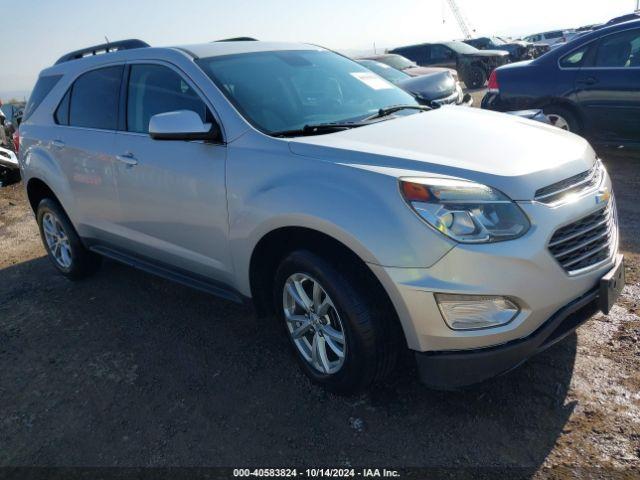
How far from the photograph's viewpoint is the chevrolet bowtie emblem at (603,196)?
252 cm

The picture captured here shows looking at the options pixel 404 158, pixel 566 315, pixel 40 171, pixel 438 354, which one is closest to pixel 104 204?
pixel 40 171

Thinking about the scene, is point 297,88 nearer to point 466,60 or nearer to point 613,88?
point 613,88

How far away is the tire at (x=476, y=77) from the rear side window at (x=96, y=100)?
14850 millimetres

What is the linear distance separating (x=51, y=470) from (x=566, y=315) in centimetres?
→ 244

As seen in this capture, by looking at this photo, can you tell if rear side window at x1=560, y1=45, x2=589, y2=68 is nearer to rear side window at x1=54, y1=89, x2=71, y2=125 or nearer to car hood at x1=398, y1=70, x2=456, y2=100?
car hood at x1=398, y1=70, x2=456, y2=100

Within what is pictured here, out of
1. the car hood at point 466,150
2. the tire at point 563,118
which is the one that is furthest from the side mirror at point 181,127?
the tire at point 563,118

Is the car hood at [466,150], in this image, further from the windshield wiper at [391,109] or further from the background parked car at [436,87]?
the background parked car at [436,87]

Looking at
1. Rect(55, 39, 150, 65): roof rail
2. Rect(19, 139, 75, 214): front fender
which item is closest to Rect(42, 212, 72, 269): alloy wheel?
Rect(19, 139, 75, 214): front fender

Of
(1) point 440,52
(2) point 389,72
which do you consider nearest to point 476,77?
(1) point 440,52

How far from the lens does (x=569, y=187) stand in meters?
2.44

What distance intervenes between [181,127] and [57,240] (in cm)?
257

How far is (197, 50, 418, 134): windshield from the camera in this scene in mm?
3073

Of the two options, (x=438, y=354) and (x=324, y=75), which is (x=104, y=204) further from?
(x=438, y=354)

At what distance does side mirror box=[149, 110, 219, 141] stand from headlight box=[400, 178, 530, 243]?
1239mm
